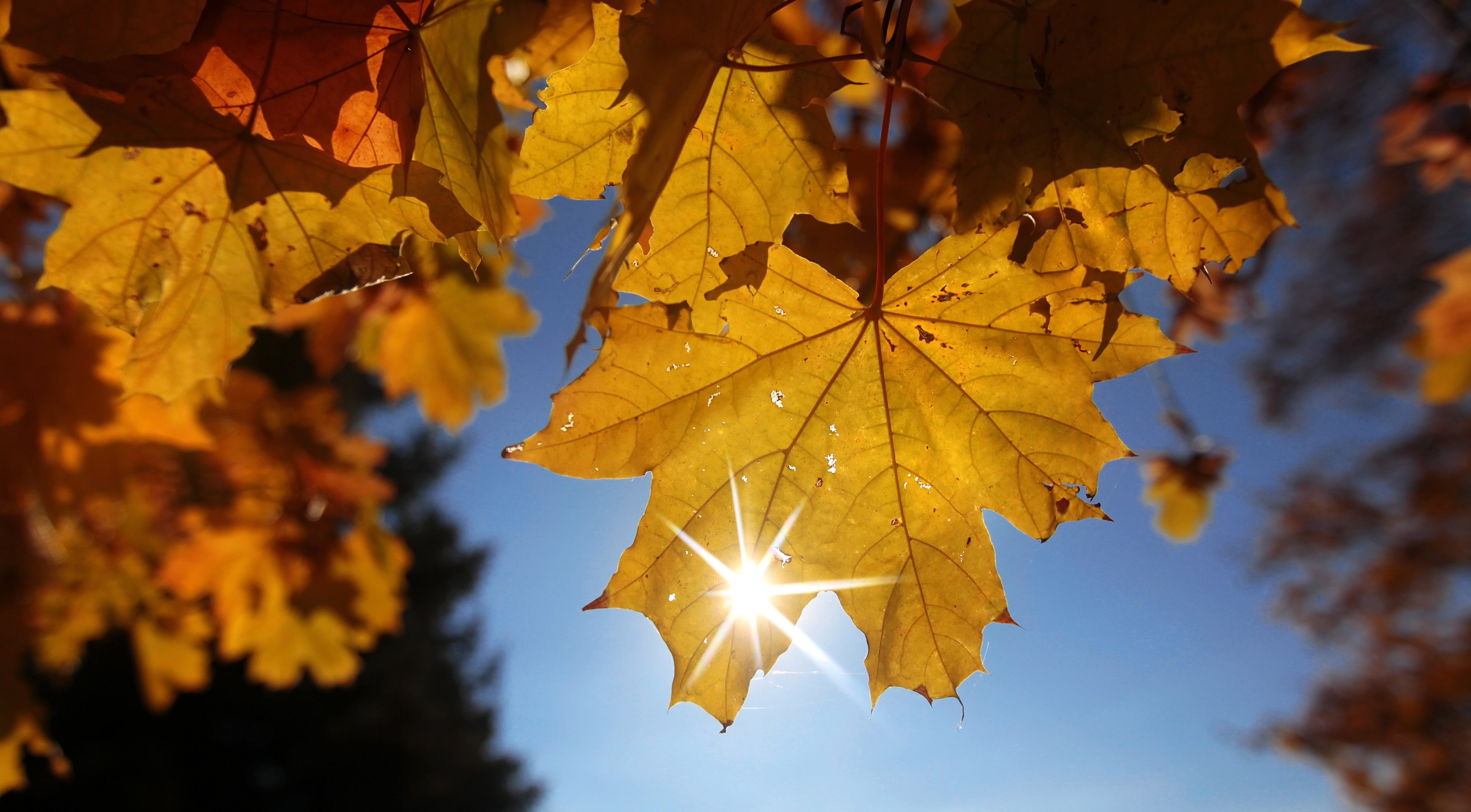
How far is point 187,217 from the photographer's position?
28.8 inches

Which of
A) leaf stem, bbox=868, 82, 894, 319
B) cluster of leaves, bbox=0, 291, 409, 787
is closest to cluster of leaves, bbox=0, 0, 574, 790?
leaf stem, bbox=868, 82, 894, 319

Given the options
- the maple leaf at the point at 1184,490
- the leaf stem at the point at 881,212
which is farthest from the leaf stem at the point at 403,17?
the maple leaf at the point at 1184,490

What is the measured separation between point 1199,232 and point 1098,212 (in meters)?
0.08

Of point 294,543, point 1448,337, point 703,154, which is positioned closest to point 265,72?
point 703,154

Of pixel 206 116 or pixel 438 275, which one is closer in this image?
pixel 206 116

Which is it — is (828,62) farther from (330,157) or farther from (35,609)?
(35,609)

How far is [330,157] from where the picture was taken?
716 mm

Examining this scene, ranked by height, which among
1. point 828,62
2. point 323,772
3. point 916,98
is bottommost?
point 828,62

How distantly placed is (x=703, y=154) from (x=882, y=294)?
233mm

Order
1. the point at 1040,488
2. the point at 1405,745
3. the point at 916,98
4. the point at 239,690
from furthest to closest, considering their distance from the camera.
→ the point at 239,690 < the point at 1405,745 < the point at 916,98 < the point at 1040,488

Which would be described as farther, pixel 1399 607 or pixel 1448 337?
pixel 1399 607

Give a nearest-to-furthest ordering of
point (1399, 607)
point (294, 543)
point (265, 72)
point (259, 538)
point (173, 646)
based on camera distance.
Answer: point (265, 72) → point (294, 543) → point (259, 538) → point (173, 646) → point (1399, 607)

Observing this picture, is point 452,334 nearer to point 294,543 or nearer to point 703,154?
point 294,543

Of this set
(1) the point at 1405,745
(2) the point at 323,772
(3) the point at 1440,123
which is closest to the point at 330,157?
(3) the point at 1440,123
